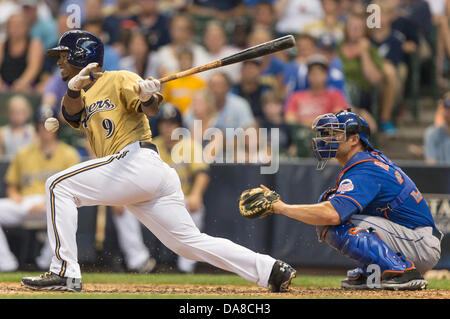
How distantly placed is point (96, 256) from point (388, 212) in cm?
419

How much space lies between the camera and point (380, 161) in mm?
5410

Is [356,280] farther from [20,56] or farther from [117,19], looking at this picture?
[117,19]

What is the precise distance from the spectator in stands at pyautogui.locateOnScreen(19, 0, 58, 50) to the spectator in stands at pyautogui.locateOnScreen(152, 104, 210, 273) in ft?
10.4

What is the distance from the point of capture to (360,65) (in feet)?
33.6

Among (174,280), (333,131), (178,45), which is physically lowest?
(174,280)

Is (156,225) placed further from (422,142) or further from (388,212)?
(422,142)

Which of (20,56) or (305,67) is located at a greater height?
(20,56)

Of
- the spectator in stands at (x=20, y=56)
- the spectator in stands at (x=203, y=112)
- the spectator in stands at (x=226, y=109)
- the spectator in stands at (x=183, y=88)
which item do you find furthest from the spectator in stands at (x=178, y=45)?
the spectator in stands at (x=20, y=56)

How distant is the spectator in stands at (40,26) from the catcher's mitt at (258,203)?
21.5 feet

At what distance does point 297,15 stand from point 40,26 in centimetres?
370

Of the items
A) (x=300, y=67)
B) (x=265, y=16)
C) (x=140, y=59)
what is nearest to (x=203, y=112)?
(x=140, y=59)

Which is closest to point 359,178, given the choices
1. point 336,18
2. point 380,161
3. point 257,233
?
point 380,161

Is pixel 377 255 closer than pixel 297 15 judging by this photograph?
Yes

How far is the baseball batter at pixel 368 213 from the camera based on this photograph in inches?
204
